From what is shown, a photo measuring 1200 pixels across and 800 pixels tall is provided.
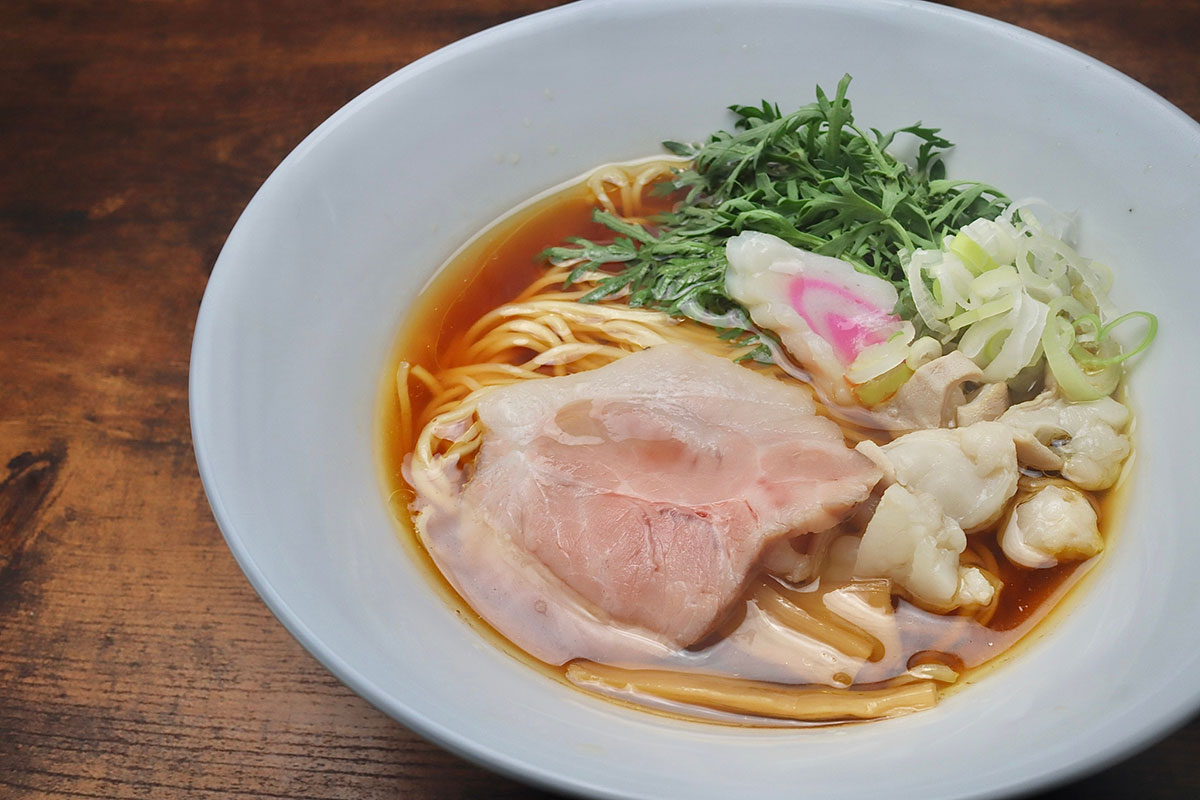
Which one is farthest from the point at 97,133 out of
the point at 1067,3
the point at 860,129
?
the point at 1067,3

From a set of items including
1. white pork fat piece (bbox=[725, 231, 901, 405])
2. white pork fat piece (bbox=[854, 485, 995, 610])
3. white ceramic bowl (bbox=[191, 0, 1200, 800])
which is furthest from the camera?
white pork fat piece (bbox=[725, 231, 901, 405])

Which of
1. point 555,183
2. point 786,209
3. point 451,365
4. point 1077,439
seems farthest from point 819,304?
point 451,365

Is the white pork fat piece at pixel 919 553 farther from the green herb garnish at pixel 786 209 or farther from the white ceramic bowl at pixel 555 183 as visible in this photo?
the green herb garnish at pixel 786 209

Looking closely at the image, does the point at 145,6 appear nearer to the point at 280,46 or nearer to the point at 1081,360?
the point at 280,46

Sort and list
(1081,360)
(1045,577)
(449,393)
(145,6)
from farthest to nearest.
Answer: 1. (145,6)
2. (449,393)
3. (1081,360)
4. (1045,577)

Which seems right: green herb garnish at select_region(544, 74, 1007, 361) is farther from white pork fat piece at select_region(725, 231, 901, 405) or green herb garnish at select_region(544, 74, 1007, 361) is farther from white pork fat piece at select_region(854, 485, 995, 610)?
white pork fat piece at select_region(854, 485, 995, 610)

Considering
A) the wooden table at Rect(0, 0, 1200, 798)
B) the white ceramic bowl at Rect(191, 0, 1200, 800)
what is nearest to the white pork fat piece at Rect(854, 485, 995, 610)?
the white ceramic bowl at Rect(191, 0, 1200, 800)
